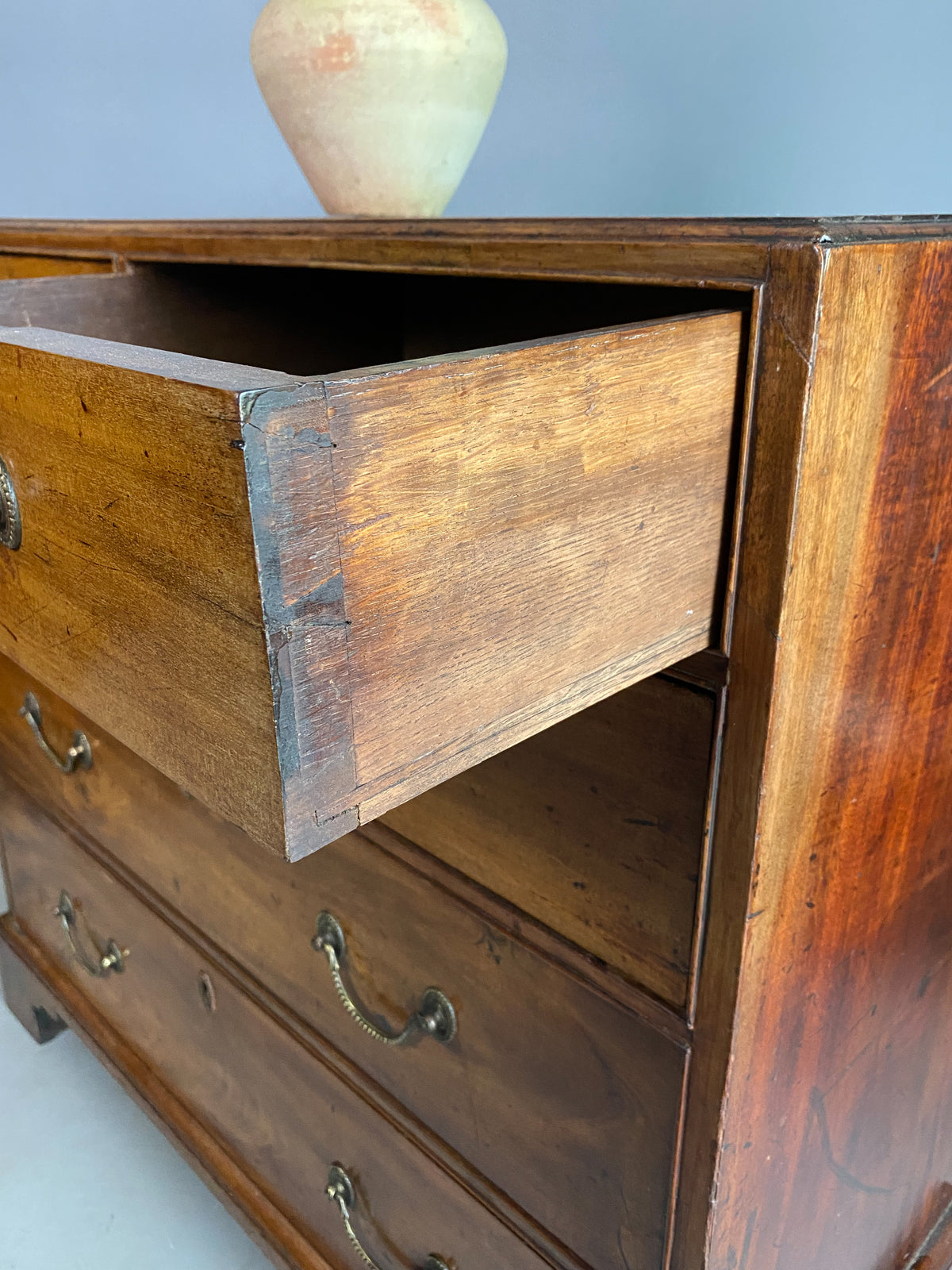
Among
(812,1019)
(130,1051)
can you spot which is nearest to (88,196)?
(130,1051)

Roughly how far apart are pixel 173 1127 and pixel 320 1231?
0.73 ft

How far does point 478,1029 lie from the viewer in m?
0.66

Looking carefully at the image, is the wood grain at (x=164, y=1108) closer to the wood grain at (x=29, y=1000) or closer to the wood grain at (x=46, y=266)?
the wood grain at (x=29, y=1000)

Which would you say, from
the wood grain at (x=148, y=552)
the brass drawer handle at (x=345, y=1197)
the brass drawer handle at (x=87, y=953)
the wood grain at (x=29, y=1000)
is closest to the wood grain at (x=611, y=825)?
the wood grain at (x=148, y=552)

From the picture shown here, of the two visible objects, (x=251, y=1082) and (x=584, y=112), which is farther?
(x=584, y=112)

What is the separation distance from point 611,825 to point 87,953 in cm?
85

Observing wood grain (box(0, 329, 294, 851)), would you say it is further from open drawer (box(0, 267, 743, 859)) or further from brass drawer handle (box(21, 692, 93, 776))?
brass drawer handle (box(21, 692, 93, 776))

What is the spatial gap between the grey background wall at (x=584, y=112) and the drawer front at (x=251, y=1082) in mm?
723

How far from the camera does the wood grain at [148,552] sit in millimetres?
306

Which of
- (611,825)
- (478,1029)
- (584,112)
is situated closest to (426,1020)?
(478,1029)

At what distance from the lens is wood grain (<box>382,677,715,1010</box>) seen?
51cm

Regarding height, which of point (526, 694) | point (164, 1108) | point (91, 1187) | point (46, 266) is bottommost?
point (91, 1187)

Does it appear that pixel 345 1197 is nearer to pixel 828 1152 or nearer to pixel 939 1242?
pixel 828 1152

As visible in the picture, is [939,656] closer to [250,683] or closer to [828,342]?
[828,342]
